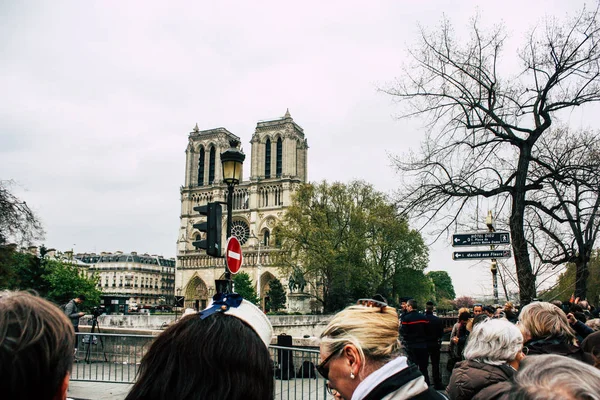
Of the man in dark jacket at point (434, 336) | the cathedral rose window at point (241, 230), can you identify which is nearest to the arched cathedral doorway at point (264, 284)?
the cathedral rose window at point (241, 230)

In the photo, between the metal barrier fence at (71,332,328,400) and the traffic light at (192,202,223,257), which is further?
the metal barrier fence at (71,332,328,400)

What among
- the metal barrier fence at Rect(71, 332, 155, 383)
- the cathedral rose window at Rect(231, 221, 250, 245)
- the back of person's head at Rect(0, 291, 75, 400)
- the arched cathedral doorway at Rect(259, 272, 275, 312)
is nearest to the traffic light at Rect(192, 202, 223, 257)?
the metal barrier fence at Rect(71, 332, 155, 383)

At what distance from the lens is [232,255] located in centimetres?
737

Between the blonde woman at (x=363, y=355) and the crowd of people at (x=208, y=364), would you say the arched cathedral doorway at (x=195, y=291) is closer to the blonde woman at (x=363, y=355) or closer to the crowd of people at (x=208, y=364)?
the blonde woman at (x=363, y=355)

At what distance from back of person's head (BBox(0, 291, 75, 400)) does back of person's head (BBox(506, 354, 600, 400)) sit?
3.68 feet

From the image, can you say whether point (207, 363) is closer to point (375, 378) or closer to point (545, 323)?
point (375, 378)

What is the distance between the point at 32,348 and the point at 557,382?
49.7 inches

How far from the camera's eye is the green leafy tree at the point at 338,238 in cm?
3925

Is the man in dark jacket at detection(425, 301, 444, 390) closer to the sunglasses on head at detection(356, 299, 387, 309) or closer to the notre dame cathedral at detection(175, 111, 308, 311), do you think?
the sunglasses on head at detection(356, 299, 387, 309)

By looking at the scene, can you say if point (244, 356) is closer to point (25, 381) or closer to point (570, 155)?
point (25, 381)

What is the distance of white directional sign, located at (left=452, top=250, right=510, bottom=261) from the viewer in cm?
828

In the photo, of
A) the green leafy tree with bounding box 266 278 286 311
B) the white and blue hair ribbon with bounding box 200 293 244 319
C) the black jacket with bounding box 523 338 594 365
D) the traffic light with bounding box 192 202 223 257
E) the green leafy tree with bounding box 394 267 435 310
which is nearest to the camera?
the white and blue hair ribbon with bounding box 200 293 244 319

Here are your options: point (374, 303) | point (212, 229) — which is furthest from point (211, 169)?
point (374, 303)

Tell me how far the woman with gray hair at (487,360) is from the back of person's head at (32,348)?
94.0 inches
